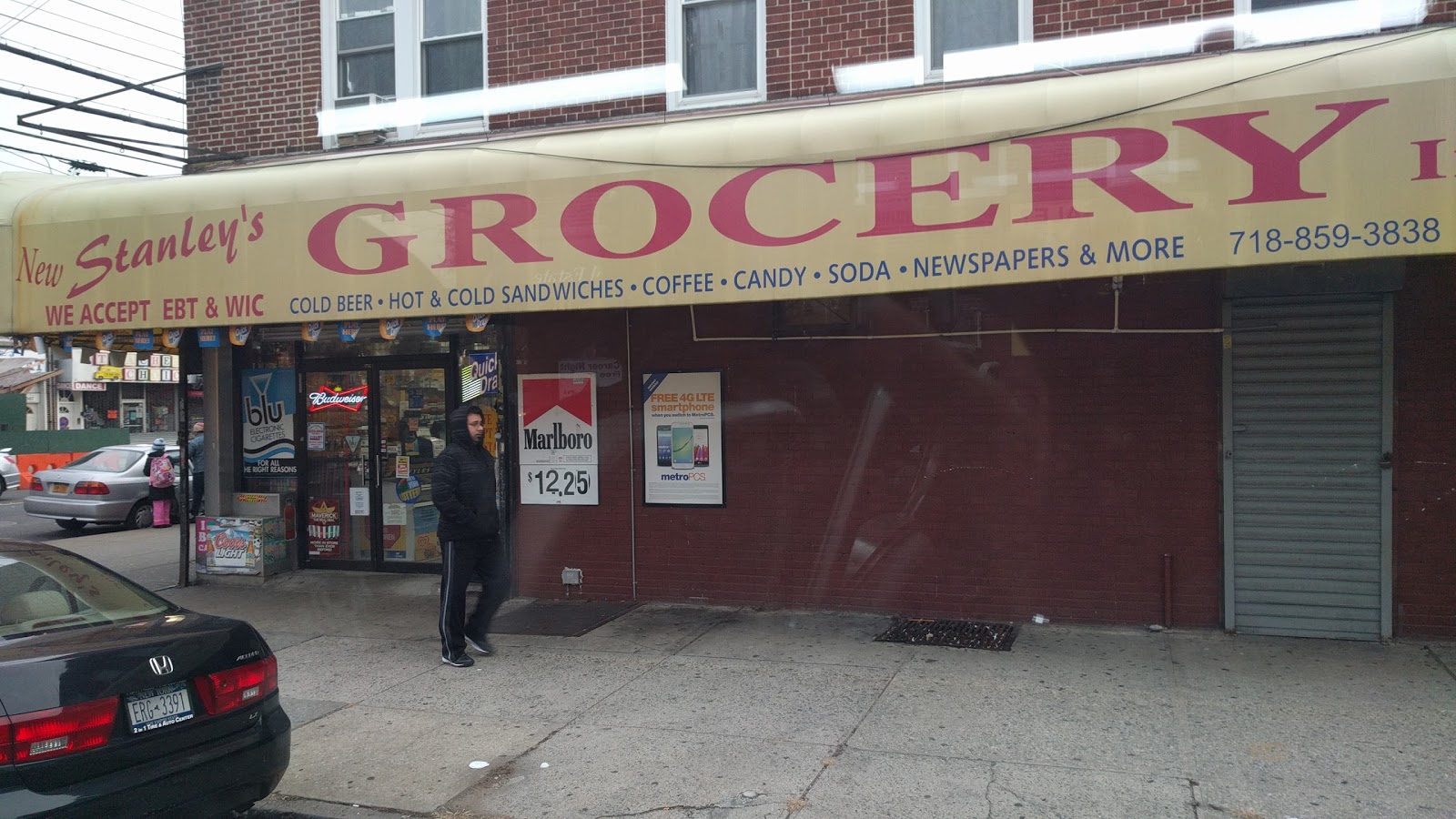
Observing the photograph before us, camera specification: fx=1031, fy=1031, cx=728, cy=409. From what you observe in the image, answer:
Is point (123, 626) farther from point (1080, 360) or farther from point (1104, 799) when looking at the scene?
point (1080, 360)

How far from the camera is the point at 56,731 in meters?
3.76

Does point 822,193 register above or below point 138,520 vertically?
above

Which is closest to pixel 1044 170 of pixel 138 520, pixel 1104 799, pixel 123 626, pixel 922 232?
pixel 922 232

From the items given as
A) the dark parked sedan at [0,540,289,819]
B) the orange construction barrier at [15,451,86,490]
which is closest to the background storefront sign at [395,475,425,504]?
the dark parked sedan at [0,540,289,819]

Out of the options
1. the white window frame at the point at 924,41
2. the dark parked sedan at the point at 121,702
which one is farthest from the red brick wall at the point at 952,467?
the dark parked sedan at the point at 121,702

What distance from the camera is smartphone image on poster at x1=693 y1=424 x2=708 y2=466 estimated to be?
348 inches

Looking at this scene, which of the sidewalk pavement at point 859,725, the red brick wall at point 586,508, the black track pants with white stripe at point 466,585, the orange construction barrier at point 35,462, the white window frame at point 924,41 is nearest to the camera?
the sidewalk pavement at point 859,725

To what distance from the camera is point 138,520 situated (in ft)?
55.4

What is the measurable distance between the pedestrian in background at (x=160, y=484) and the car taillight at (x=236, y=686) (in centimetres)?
1328

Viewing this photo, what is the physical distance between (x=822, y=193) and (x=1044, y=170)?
144 centimetres

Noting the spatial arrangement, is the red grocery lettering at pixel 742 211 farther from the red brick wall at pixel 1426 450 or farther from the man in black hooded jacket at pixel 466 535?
Result: the red brick wall at pixel 1426 450

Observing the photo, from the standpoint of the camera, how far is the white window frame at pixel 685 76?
8.63 metres

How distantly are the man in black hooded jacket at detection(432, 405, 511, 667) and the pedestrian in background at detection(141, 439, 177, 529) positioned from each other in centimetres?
1092

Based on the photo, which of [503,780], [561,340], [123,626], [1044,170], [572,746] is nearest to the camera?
[123,626]
